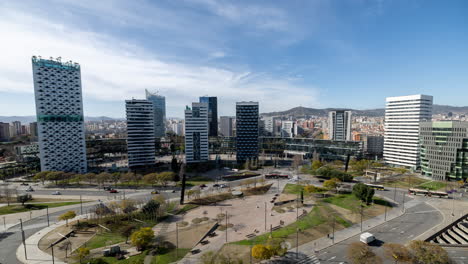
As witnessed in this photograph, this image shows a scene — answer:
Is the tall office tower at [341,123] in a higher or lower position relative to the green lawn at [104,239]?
higher

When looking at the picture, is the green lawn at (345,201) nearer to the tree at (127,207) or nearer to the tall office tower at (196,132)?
the tree at (127,207)

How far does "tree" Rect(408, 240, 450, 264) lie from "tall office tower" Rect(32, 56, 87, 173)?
129 metres

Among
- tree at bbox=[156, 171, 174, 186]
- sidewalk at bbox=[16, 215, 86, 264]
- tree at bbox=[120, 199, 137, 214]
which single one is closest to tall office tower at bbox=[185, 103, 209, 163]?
tree at bbox=[156, 171, 174, 186]

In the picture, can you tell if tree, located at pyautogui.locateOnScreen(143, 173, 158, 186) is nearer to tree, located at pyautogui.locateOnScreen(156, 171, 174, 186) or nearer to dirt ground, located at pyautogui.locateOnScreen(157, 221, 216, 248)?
tree, located at pyautogui.locateOnScreen(156, 171, 174, 186)

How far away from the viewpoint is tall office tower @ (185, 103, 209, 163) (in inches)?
4631

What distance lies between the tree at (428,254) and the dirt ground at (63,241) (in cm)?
5983

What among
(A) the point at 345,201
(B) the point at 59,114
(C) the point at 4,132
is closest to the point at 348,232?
(A) the point at 345,201

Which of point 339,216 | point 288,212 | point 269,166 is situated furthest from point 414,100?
point 288,212

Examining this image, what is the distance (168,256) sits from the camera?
128 ft

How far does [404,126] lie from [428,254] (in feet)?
319

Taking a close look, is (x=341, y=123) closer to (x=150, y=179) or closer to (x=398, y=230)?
(x=398, y=230)

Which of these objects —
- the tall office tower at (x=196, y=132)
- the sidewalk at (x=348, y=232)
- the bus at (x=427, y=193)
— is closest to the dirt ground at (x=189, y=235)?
the sidewalk at (x=348, y=232)

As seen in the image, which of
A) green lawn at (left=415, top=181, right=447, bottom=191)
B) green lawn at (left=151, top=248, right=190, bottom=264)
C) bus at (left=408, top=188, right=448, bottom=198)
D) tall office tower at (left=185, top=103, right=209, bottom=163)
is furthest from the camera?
tall office tower at (left=185, top=103, right=209, bottom=163)

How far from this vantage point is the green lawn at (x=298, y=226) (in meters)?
44.4
